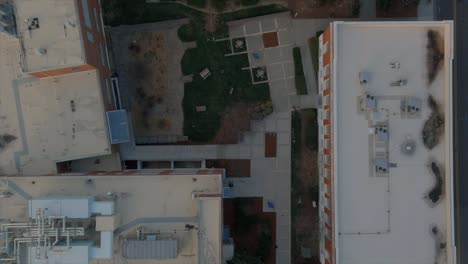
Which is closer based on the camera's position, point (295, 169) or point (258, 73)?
point (258, 73)

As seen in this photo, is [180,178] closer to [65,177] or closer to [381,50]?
[65,177]

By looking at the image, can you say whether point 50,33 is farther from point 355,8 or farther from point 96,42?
point 355,8

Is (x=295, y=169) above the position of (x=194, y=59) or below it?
below

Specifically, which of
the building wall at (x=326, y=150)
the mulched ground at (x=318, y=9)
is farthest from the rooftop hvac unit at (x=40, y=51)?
the mulched ground at (x=318, y=9)

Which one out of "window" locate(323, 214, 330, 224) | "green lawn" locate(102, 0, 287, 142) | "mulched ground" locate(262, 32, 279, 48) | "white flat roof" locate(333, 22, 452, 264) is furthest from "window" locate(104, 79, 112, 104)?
"window" locate(323, 214, 330, 224)

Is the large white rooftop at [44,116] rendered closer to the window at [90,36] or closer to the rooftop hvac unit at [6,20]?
the rooftop hvac unit at [6,20]

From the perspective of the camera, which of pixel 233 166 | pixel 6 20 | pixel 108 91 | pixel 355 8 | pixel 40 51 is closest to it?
pixel 40 51

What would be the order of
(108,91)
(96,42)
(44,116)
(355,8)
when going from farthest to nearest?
1. (355,8)
2. (108,91)
3. (96,42)
4. (44,116)

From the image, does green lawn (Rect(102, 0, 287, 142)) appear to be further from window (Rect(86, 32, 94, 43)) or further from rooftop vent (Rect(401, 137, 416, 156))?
rooftop vent (Rect(401, 137, 416, 156))

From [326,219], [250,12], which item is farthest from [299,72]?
[326,219]
